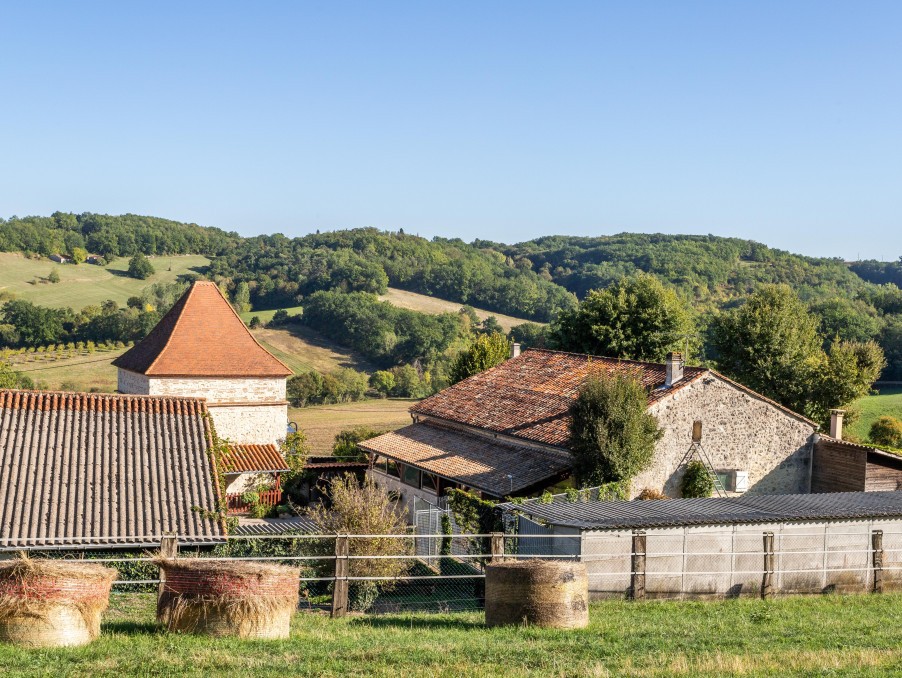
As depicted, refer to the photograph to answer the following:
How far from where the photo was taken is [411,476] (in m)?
32.3

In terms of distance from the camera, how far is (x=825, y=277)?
5999 inches

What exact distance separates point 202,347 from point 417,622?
25.8 m

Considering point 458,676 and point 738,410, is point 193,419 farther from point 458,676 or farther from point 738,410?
point 738,410

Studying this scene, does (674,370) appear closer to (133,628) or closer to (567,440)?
(567,440)

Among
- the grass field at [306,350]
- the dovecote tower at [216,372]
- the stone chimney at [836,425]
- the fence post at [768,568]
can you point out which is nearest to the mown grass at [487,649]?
the fence post at [768,568]

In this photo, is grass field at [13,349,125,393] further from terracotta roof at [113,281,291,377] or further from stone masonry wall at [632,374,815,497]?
stone masonry wall at [632,374,815,497]

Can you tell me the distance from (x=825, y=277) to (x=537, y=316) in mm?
56921

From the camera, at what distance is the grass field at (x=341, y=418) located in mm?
58156

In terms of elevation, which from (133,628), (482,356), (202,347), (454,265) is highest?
(454,265)

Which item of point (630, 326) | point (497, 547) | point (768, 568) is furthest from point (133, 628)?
point (630, 326)

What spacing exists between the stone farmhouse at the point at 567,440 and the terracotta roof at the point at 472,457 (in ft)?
0.11

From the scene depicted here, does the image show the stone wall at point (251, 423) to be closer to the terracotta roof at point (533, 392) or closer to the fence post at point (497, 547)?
the terracotta roof at point (533, 392)

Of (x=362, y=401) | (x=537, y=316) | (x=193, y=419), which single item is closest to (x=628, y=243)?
(x=537, y=316)

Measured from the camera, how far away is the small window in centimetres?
3188
